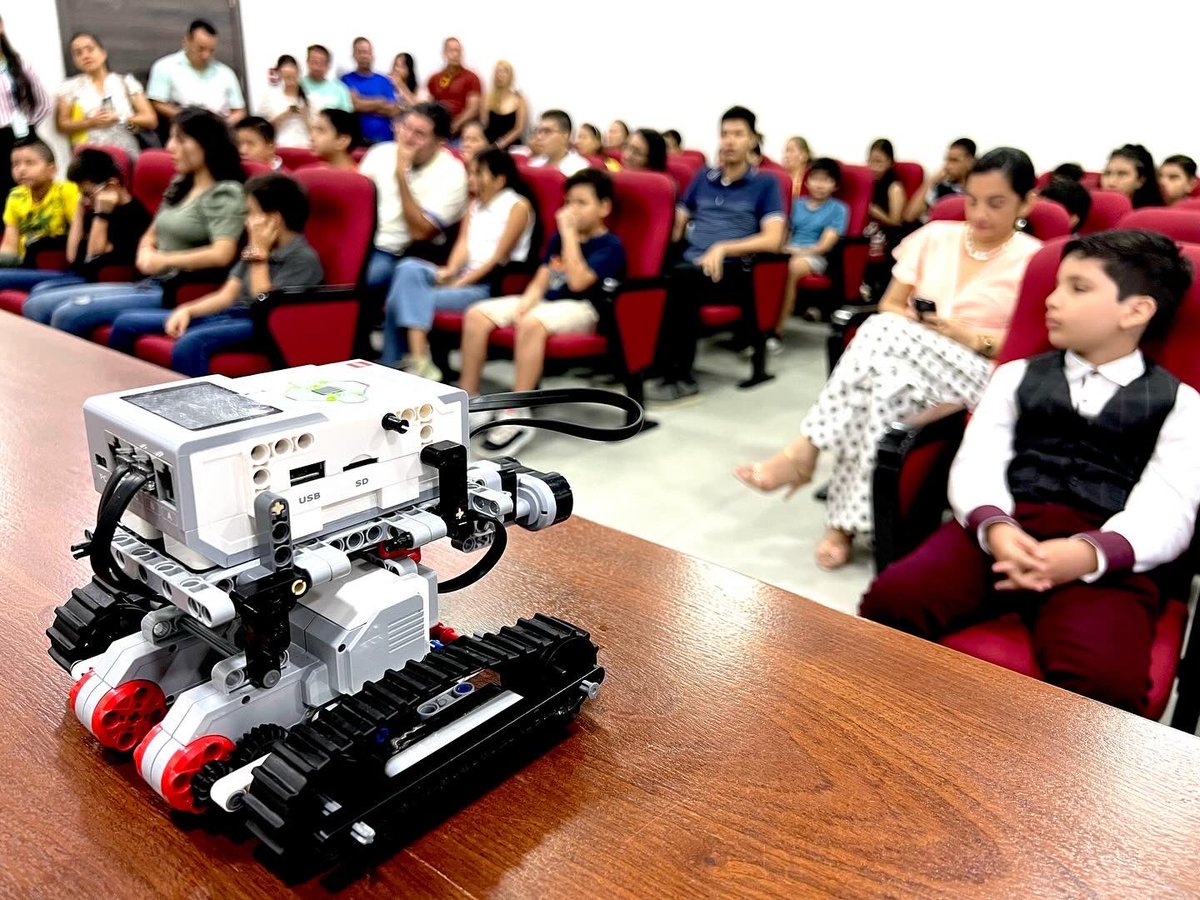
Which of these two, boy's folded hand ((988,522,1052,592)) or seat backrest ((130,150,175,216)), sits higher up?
seat backrest ((130,150,175,216))

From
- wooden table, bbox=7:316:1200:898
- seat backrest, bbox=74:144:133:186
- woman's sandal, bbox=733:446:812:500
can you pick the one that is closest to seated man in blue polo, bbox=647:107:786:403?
woman's sandal, bbox=733:446:812:500

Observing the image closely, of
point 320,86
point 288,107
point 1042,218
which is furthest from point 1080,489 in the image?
point 320,86

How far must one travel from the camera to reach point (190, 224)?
3.13 meters

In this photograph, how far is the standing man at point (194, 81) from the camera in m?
6.59

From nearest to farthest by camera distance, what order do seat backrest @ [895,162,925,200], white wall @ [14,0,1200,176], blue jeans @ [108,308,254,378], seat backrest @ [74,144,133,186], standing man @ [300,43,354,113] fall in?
blue jeans @ [108,308,254,378] < seat backrest @ [74,144,133,186] < white wall @ [14,0,1200,176] < seat backrest @ [895,162,925,200] < standing man @ [300,43,354,113]

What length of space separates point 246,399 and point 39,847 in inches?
12.0

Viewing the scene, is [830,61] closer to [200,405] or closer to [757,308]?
[757,308]

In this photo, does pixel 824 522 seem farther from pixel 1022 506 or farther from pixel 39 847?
pixel 39 847

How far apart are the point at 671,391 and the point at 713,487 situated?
958 millimetres

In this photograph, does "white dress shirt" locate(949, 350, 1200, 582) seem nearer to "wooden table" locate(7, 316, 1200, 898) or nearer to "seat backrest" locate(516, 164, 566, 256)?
"wooden table" locate(7, 316, 1200, 898)

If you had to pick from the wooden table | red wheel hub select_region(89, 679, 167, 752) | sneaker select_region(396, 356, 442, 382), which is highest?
red wheel hub select_region(89, 679, 167, 752)

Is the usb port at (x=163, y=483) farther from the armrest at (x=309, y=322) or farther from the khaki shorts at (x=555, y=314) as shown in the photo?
the khaki shorts at (x=555, y=314)

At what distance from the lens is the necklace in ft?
7.54

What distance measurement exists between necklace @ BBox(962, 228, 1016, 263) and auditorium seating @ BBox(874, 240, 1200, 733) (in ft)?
1.86
